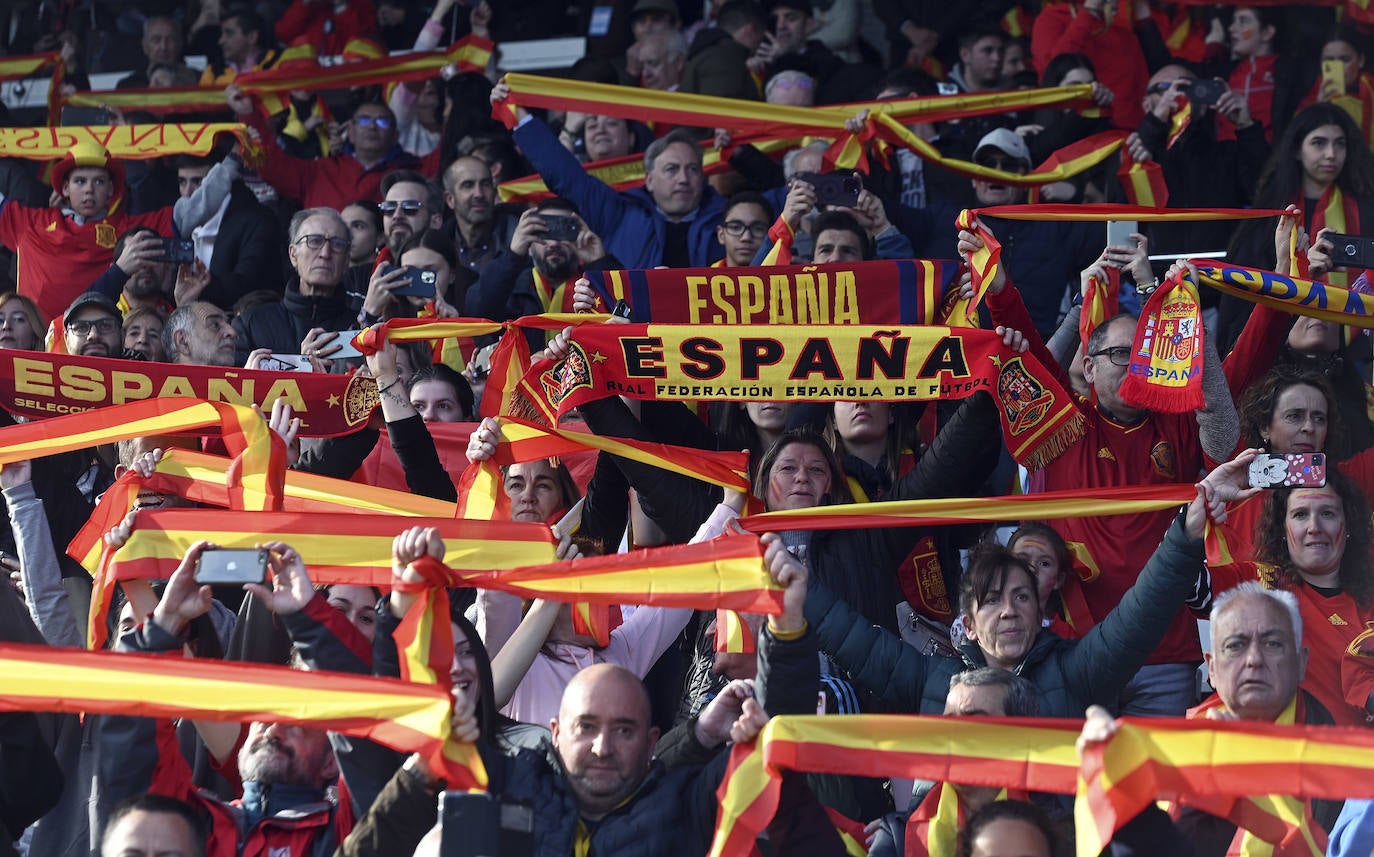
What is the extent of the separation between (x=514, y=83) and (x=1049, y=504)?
14.3 feet

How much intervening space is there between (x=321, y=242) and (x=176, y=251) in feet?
3.19

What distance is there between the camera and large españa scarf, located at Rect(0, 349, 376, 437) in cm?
814

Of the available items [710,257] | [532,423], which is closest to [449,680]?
[532,423]

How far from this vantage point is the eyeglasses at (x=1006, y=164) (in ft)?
33.4

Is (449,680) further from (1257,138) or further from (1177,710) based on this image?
(1257,138)

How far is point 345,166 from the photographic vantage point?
474 inches

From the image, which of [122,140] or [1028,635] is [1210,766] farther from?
[122,140]

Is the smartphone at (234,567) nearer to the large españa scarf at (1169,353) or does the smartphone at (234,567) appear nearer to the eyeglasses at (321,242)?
the large españa scarf at (1169,353)

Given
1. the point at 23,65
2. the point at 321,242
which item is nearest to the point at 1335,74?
the point at 321,242

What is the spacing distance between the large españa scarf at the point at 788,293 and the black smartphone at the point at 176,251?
8.07 feet

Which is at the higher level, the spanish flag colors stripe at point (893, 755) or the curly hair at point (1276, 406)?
the curly hair at point (1276, 406)

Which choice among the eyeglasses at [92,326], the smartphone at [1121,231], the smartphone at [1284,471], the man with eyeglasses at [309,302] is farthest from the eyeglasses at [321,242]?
the smartphone at [1284,471]

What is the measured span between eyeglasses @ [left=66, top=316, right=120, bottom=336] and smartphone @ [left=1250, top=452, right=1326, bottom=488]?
15.8ft

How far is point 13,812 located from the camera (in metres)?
6.00
